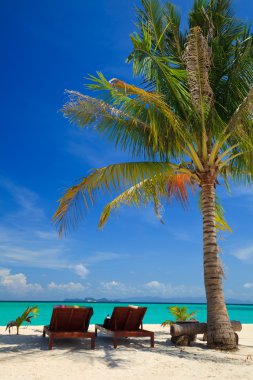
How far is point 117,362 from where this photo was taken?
7176mm

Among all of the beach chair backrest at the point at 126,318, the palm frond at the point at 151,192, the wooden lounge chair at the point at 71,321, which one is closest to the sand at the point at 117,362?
the wooden lounge chair at the point at 71,321

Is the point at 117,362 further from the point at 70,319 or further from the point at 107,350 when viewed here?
the point at 70,319

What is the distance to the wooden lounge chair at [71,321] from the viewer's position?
8406 millimetres

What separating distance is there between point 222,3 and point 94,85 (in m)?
4.50

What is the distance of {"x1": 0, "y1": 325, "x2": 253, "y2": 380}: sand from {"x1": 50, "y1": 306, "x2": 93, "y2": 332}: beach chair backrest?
1.21 feet

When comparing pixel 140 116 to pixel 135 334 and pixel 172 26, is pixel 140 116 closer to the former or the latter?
pixel 172 26

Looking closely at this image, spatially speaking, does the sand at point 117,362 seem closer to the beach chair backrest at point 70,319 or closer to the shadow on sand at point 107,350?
the shadow on sand at point 107,350

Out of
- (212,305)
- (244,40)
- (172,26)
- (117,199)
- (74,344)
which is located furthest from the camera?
(117,199)

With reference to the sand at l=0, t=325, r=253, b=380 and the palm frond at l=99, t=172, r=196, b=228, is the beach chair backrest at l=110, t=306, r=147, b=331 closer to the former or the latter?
the sand at l=0, t=325, r=253, b=380

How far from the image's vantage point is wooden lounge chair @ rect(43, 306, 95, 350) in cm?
841

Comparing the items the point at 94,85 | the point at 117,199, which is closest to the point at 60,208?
the point at 117,199

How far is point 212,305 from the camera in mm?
9445

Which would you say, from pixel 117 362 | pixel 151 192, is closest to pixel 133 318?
pixel 117 362

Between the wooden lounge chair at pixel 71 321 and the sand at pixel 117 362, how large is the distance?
30cm
